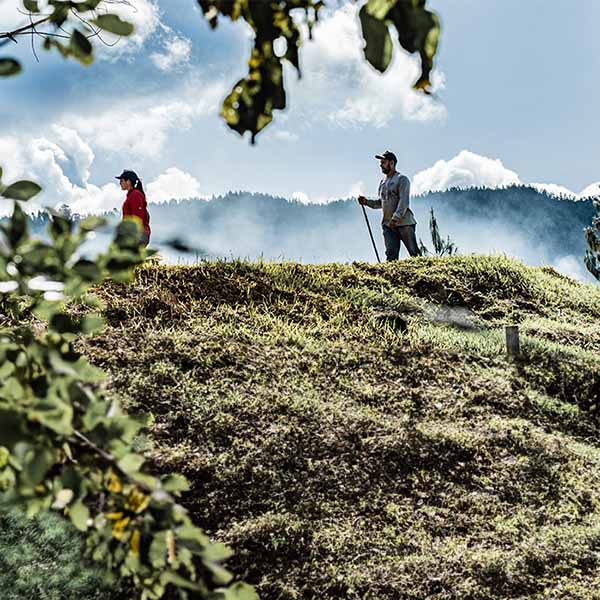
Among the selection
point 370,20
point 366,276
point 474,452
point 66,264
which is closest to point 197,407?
point 474,452

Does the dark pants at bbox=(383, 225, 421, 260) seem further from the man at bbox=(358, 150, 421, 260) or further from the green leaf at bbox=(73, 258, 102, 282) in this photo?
the green leaf at bbox=(73, 258, 102, 282)

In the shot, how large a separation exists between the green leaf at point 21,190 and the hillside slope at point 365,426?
3.87 metres

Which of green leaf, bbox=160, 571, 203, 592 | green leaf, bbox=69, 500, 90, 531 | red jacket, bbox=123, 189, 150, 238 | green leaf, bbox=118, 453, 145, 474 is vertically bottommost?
green leaf, bbox=160, 571, 203, 592

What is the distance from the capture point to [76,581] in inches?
186

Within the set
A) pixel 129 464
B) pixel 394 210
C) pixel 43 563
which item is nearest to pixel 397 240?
pixel 394 210

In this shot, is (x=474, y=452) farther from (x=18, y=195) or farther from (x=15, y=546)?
(x=18, y=195)

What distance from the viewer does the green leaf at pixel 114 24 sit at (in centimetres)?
141

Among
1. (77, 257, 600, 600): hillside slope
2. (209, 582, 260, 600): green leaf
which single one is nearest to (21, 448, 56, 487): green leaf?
(209, 582, 260, 600): green leaf

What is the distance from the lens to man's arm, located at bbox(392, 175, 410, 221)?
10578 mm

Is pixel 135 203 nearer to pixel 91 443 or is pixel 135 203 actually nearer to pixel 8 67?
pixel 8 67

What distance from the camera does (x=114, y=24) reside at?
142 cm

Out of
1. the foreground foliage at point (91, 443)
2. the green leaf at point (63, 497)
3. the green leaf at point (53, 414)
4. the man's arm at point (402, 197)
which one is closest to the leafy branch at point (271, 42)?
the foreground foliage at point (91, 443)

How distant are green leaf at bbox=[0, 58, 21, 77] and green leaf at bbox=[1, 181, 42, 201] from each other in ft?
0.73

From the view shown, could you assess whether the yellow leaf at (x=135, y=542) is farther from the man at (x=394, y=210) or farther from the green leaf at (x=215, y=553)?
the man at (x=394, y=210)
